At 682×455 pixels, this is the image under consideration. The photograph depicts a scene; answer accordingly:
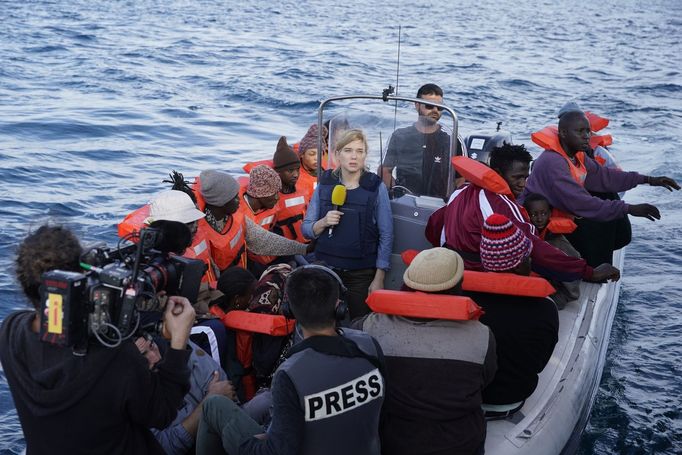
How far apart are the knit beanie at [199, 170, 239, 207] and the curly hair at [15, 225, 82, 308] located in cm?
175

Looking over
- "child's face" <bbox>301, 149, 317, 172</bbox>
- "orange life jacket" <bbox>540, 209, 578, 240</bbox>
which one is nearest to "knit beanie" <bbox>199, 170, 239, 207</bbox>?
"child's face" <bbox>301, 149, 317, 172</bbox>

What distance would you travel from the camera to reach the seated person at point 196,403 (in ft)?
10.7

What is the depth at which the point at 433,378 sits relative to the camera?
2871 mm

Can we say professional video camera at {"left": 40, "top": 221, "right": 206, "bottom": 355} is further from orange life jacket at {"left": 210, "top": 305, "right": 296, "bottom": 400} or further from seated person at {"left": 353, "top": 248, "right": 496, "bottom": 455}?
orange life jacket at {"left": 210, "top": 305, "right": 296, "bottom": 400}

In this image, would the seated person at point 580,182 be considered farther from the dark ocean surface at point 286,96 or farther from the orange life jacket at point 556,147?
the dark ocean surface at point 286,96

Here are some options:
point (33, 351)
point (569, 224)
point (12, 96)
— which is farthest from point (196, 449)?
point (12, 96)

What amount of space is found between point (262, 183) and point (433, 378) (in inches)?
85.5

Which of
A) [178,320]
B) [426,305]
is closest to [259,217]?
[426,305]

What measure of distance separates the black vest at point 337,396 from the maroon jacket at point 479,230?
127cm

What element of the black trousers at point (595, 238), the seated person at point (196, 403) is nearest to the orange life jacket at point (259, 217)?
the seated person at point (196, 403)

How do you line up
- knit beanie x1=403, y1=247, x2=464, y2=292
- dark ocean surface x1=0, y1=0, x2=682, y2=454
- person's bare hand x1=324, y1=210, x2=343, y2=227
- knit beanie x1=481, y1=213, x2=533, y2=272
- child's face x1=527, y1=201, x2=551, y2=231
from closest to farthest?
knit beanie x1=403, y1=247, x2=464, y2=292, knit beanie x1=481, y1=213, x2=533, y2=272, person's bare hand x1=324, y1=210, x2=343, y2=227, child's face x1=527, y1=201, x2=551, y2=231, dark ocean surface x1=0, y1=0, x2=682, y2=454

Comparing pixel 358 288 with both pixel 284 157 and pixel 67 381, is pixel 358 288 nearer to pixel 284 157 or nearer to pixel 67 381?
pixel 284 157

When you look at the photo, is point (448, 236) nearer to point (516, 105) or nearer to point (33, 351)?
point (33, 351)

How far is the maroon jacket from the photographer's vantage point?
150 inches
